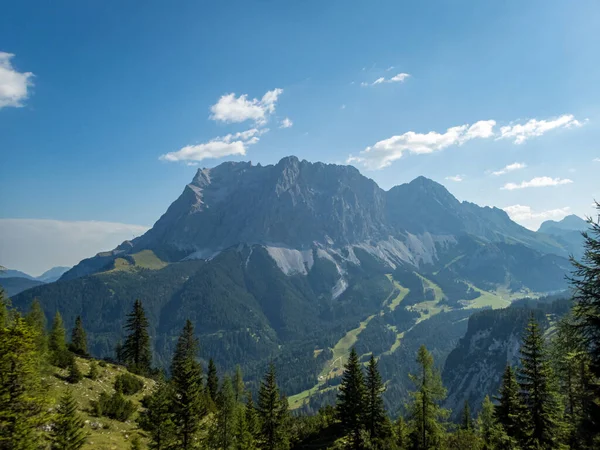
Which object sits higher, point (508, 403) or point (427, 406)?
point (508, 403)

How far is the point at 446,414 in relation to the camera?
4488 cm

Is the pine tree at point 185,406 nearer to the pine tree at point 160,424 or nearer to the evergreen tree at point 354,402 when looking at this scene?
the pine tree at point 160,424

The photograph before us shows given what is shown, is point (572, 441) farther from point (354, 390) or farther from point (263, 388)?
point (263, 388)

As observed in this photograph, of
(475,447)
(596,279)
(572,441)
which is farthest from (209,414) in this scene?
(596,279)

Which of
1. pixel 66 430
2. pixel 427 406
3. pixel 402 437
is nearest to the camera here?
pixel 66 430

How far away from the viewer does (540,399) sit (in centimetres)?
3130

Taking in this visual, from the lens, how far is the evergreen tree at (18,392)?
73.0ft

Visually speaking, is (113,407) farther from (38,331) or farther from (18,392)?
(18,392)

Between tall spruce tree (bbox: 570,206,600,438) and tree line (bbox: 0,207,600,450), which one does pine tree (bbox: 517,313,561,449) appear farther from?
tall spruce tree (bbox: 570,206,600,438)

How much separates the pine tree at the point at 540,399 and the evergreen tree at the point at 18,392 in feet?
117

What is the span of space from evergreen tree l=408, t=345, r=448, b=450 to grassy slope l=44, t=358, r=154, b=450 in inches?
1296

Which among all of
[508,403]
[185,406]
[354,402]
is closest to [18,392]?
[185,406]

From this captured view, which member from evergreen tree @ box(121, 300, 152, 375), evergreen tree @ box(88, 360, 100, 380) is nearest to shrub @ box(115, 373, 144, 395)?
evergreen tree @ box(88, 360, 100, 380)

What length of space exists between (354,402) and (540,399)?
23.5 metres
